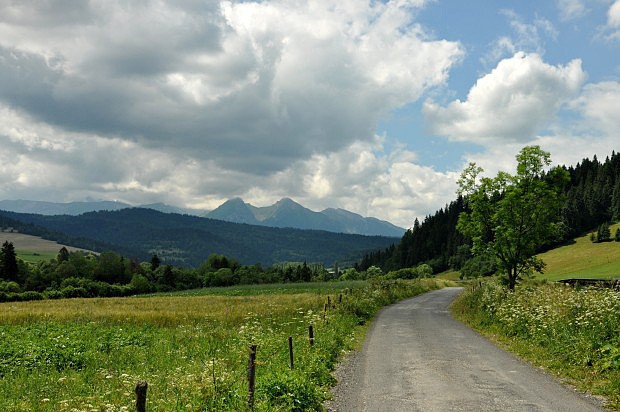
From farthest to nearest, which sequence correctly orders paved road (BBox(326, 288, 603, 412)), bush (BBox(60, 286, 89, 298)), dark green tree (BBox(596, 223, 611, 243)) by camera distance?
1. dark green tree (BBox(596, 223, 611, 243))
2. bush (BBox(60, 286, 89, 298))
3. paved road (BBox(326, 288, 603, 412))

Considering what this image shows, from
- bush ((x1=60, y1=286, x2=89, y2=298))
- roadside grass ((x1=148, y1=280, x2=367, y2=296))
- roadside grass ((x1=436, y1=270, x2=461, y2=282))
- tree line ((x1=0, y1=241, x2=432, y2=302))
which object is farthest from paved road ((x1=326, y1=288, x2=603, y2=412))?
roadside grass ((x1=436, y1=270, x2=461, y2=282))

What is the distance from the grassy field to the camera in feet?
262

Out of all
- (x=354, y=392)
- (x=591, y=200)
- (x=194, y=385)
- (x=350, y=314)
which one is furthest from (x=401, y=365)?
(x=591, y=200)

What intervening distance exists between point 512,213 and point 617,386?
22056mm

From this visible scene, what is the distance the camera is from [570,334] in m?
16.4

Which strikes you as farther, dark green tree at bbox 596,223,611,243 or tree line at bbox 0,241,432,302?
dark green tree at bbox 596,223,611,243

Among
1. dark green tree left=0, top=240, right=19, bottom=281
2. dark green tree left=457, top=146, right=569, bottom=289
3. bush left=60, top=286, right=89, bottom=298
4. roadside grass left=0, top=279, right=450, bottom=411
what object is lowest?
bush left=60, top=286, right=89, bottom=298

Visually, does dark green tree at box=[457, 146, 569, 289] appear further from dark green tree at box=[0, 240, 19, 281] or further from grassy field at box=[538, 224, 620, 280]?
dark green tree at box=[0, 240, 19, 281]

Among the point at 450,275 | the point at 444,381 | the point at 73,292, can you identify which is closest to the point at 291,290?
the point at 73,292

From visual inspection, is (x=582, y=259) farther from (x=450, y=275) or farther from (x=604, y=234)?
(x=450, y=275)

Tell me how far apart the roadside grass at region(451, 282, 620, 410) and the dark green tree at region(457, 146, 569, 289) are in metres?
8.40

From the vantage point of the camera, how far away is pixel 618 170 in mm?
152375

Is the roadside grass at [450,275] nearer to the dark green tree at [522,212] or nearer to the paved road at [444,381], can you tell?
the dark green tree at [522,212]

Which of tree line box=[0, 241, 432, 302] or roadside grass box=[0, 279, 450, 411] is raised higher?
roadside grass box=[0, 279, 450, 411]
